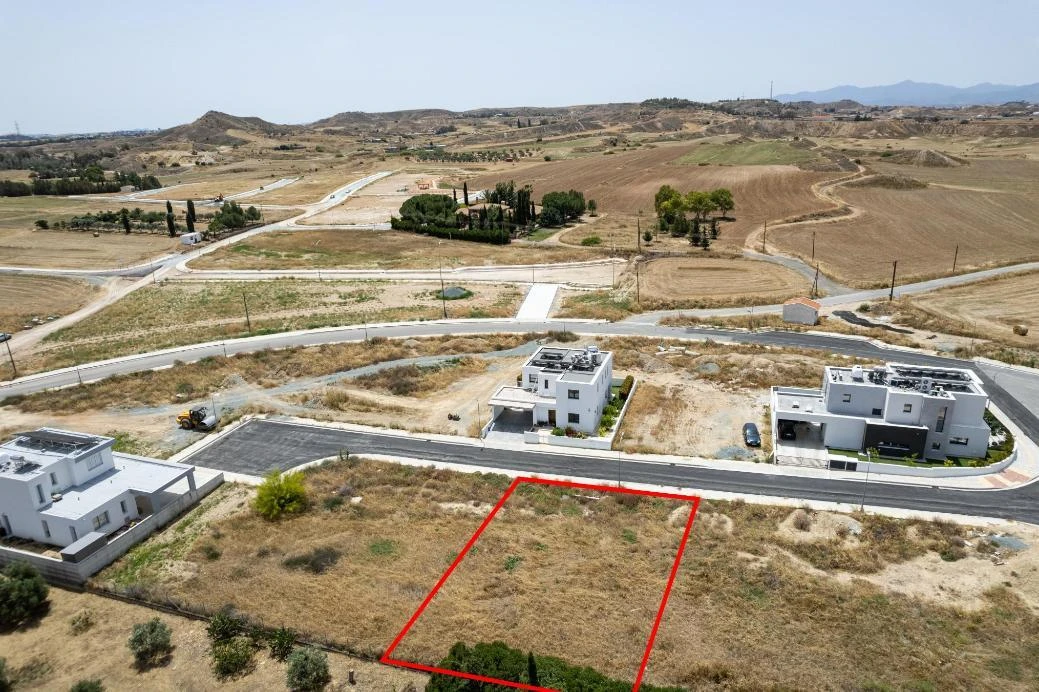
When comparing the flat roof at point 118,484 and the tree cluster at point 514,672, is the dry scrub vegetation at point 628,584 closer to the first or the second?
the tree cluster at point 514,672

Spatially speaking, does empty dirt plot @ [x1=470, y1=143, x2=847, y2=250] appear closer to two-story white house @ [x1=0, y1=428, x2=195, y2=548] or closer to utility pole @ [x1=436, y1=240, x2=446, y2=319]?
utility pole @ [x1=436, y1=240, x2=446, y2=319]

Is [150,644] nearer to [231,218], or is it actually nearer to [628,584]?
[628,584]

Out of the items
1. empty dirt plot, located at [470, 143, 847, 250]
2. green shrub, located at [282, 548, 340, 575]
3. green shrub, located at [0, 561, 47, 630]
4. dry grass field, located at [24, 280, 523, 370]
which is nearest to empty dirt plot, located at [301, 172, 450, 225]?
empty dirt plot, located at [470, 143, 847, 250]

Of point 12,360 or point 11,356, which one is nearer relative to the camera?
point 12,360

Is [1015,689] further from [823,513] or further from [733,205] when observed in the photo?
[733,205]

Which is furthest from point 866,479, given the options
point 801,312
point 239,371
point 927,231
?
point 927,231

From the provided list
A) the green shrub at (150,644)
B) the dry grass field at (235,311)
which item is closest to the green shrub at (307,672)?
the green shrub at (150,644)

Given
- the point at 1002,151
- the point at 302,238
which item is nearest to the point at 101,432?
the point at 302,238
